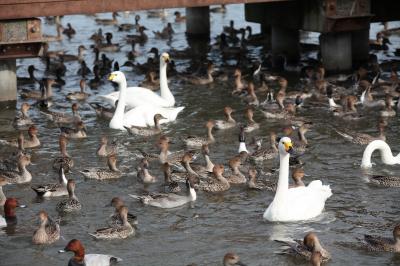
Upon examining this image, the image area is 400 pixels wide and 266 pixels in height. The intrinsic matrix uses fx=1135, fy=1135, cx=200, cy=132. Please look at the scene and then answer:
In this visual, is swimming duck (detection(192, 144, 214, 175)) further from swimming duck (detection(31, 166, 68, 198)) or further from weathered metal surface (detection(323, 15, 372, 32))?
weathered metal surface (detection(323, 15, 372, 32))

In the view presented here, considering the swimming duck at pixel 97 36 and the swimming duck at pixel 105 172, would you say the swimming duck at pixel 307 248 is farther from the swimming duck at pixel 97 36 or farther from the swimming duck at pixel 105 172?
the swimming duck at pixel 97 36

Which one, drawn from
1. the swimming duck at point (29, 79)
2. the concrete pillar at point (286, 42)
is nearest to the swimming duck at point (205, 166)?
the swimming duck at point (29, 79)

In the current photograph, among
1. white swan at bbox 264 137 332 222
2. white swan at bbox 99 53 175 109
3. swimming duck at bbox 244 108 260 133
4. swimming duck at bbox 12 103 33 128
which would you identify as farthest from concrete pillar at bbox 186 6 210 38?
white swan at bbox 264 137 332 222

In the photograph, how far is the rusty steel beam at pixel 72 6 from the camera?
23.9 metres

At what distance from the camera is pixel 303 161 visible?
20.3m

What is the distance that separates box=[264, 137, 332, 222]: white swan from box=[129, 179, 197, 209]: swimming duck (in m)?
1.52

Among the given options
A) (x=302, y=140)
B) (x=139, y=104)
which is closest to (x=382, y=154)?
(x=302, y=140)

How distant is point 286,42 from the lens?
29938mm

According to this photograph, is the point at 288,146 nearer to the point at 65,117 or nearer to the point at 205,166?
the point at 205,166

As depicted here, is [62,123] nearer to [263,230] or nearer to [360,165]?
[360,165]

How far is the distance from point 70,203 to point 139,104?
23.9 ft

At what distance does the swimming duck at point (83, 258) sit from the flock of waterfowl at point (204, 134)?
0.01m

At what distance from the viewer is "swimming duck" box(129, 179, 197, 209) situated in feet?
57.9

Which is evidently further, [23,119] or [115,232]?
[23,119]
